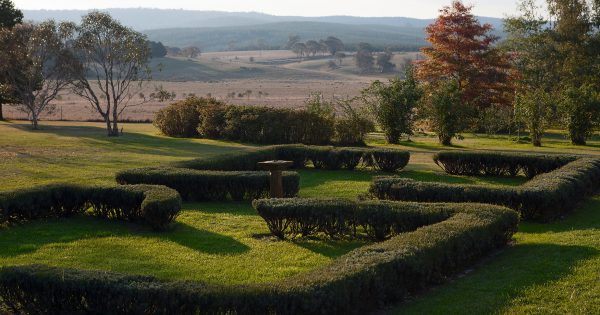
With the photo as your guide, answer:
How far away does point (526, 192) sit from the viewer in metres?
13.5

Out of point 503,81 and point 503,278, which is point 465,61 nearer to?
point 503,81

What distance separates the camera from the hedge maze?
721cm

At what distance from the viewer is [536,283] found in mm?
8891

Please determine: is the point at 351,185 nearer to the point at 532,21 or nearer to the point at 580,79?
the point at 580,79

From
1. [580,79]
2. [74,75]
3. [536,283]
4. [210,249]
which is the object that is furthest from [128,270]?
[580,79]

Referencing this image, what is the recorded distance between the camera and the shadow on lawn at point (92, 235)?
11.5m

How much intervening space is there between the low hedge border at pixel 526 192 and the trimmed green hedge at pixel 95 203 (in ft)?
15.7

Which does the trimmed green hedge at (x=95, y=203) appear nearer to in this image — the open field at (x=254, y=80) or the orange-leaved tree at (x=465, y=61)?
the orange-leaved tree at (x=465, y=61)

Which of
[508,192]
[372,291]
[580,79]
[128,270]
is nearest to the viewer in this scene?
[372,291]

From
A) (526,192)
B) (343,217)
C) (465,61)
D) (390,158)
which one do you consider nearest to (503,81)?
(465,61)

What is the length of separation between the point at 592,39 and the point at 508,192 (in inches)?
1312

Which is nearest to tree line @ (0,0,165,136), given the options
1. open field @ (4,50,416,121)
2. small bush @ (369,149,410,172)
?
small bush @ (369,149,410,172)

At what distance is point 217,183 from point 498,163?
899 centimetres

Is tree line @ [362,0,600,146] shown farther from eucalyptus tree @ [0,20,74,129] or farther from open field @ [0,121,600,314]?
eucalyptus tree @ [0,20,74,129]
